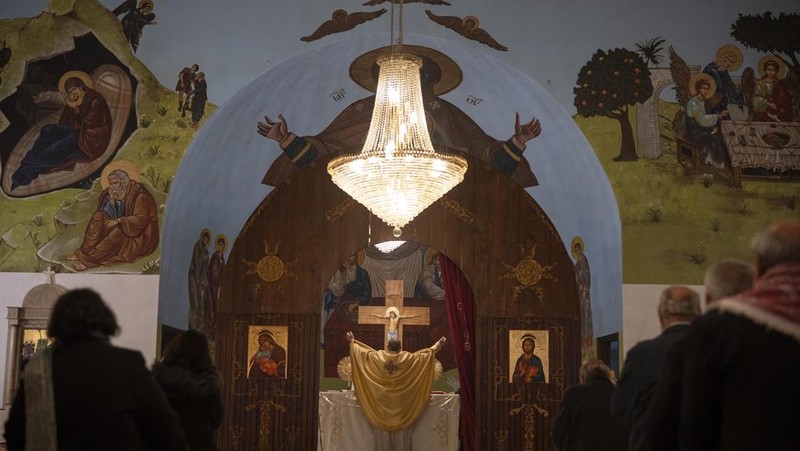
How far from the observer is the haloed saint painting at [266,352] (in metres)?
13.7

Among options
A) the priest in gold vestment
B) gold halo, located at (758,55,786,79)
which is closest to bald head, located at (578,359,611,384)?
gold halo, located at (758,55,786,79)

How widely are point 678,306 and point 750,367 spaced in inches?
50.4

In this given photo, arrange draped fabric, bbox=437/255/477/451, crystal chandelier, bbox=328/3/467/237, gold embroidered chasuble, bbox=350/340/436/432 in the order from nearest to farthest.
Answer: crystal chandelier, bbox=328/3/467/237 → gold embroidered chasuble, bbox=350/340/436/432 → draped fabric, bbox=437/255/477/451

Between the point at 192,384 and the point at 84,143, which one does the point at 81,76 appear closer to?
the point at 84,143

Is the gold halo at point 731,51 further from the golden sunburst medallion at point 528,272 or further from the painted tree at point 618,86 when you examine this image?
the golden sunburst medallion at point 528,272

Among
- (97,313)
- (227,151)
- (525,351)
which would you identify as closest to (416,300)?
(525,351)

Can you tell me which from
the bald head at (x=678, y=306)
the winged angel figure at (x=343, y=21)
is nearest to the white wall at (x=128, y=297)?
the winged angel figure at (x=343, y=21)

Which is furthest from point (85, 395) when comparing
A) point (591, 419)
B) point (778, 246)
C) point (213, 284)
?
point (213, 284)

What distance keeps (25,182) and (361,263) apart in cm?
1014

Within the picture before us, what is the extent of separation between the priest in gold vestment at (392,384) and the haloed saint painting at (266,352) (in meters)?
1.03

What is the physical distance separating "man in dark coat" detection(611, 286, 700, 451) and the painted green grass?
23.6 ft

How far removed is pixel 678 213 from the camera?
1175 centimetres

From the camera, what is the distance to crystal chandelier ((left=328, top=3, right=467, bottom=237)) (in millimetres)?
9961

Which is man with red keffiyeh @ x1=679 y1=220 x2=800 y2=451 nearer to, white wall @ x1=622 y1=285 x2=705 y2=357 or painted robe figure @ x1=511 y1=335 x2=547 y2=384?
white wall @ x1=622 y1=285 x2=705 y2=357
